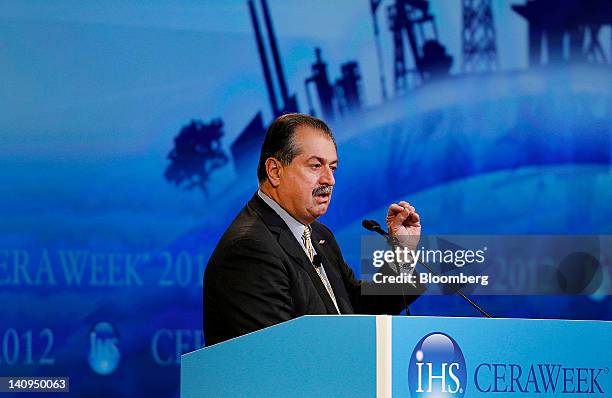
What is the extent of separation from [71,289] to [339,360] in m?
3.22

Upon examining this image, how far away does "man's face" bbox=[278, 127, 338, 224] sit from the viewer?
11.0ft

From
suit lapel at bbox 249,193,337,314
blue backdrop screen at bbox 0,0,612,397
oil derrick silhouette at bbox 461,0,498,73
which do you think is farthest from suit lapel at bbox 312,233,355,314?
oil derrick silhouette at bbox 461,0,498,73

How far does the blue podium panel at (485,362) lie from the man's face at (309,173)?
1270 mm

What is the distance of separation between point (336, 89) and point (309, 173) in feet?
6.52

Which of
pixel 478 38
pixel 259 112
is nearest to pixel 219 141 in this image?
pixel 259 112

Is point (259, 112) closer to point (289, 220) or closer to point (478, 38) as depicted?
point (478, 38)

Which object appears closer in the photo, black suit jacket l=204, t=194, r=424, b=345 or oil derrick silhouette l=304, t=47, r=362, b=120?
black suit jacket l=204, t=194, r=424, b=345

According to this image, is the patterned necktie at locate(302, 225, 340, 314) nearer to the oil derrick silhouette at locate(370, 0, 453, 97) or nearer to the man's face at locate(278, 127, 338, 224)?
the man's face at locate(278, 127, 338, 224)

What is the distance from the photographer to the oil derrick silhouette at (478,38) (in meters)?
5.29

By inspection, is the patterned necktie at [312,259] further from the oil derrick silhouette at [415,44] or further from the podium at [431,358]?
the oil derrick silhouette at [415,44]

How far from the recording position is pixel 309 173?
3355mm

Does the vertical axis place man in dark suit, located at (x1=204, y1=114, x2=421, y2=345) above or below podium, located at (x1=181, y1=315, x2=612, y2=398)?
above

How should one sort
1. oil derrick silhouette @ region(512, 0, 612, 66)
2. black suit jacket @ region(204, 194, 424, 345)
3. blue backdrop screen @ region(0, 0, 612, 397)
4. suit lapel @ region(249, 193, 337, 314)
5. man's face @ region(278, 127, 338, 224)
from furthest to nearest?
1. oil derrick silhouette @ region(512, 0, 612, 66)
2. blue backdrop screen @ region(0, 0, 612, 397)
3. man's face @ region(278, 127, 338, 224)
4. suit lapel @ region(249, 193, 337, 314)
5. black suit jacket @ region(204, 194, 424, 345)

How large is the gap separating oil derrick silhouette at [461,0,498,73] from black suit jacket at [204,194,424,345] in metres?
2.20
